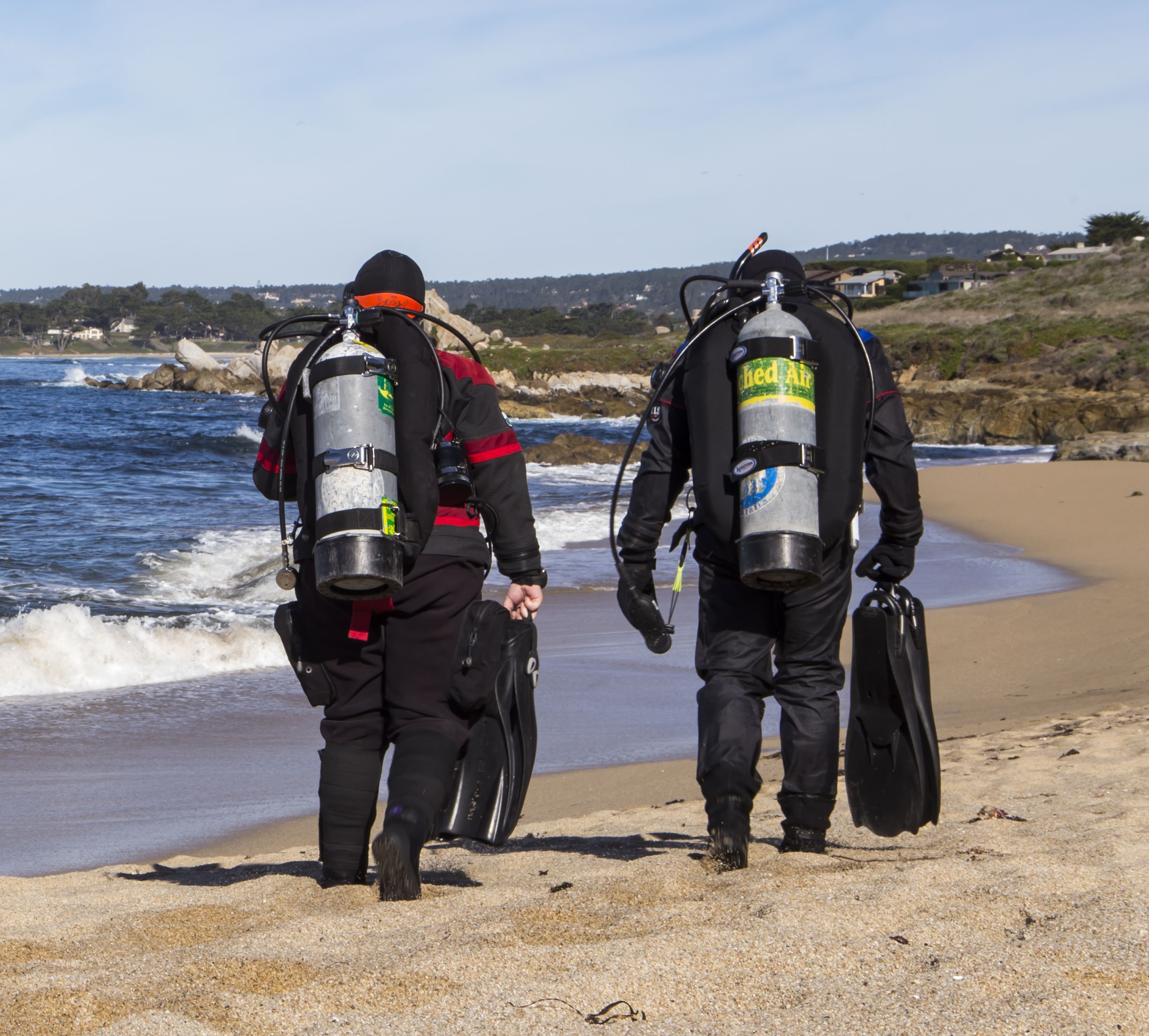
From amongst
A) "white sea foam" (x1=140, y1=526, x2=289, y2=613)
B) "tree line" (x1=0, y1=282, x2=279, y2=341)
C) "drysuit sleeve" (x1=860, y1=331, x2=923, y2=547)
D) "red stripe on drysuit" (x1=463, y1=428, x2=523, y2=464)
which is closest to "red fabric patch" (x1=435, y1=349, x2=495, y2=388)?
"red stripe on drysuit" (x1=463, y1=428, x2=523, y2=464)

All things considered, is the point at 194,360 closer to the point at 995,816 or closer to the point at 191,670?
the point at 191,670

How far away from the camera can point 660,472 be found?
3559 millimetres

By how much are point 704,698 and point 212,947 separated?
1.48 meters

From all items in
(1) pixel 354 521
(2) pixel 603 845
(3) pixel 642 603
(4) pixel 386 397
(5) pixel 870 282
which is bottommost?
(2) pixel 603 845

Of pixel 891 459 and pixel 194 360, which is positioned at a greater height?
pixel 194 360

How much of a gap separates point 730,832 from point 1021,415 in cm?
3415

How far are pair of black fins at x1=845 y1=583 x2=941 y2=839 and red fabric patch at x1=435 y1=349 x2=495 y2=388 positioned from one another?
127cm

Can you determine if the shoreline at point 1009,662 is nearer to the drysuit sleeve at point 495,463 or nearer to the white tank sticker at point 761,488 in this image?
the drysuit sleeve at point 495,463

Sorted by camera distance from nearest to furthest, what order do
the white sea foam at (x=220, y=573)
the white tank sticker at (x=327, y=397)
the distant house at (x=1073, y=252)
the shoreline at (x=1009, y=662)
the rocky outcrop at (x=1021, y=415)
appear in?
1. the white tank sticker at (x=327, y=397)
2. the shoreline at (x=1009, y=662)
3. the white sea foam at (x=220, y=573)
4. the rocky outcrop at (x=1021, y=415)
5. the distant house at (x=1073, y=252)

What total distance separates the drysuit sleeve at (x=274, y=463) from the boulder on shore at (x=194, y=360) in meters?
68.5

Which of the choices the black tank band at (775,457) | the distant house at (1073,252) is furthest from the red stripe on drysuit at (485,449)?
the distant house at (1073,252)

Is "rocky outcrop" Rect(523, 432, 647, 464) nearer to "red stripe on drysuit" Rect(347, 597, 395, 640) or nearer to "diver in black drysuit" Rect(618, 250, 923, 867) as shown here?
"diver in black drysuit" Rect(618, 250, 923, 867)

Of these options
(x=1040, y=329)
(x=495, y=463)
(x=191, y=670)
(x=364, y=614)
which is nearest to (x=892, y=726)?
(x=495, y=463)

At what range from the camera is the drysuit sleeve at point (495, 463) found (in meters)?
3.30
